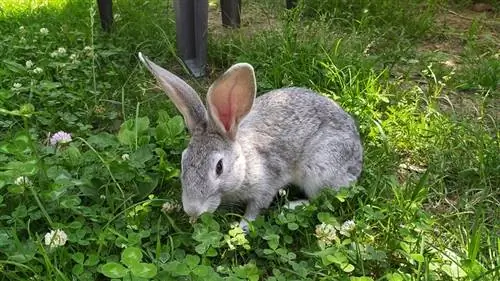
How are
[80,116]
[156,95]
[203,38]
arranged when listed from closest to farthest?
[80,116], [156,95], [203,38]

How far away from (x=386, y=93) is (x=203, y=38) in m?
1.44

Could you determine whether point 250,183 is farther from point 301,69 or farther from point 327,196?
point 301,69

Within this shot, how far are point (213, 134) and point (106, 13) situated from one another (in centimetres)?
252

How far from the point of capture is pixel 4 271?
111 inches

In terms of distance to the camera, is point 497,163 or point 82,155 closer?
point 82,155

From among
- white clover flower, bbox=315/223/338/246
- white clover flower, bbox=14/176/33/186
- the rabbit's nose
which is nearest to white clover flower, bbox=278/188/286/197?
white clover flower, bbox=315/223/338/246

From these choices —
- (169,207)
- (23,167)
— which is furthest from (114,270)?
(23,167)

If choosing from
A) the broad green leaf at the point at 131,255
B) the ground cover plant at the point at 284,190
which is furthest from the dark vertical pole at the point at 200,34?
the broad green leaf at the point at 131,255

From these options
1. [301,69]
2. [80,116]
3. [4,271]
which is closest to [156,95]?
[80,116]

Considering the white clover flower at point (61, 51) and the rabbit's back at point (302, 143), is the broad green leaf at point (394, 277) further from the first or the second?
the white clover flower at point (61, 51)

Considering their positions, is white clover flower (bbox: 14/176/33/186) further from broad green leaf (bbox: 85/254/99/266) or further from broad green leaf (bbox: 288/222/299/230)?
broad green leaf (bbox: 288/222/299/230)

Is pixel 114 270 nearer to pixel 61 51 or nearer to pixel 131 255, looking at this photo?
pixel 131 255

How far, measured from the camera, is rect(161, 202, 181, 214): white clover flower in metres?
3.39

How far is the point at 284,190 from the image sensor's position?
390cm
